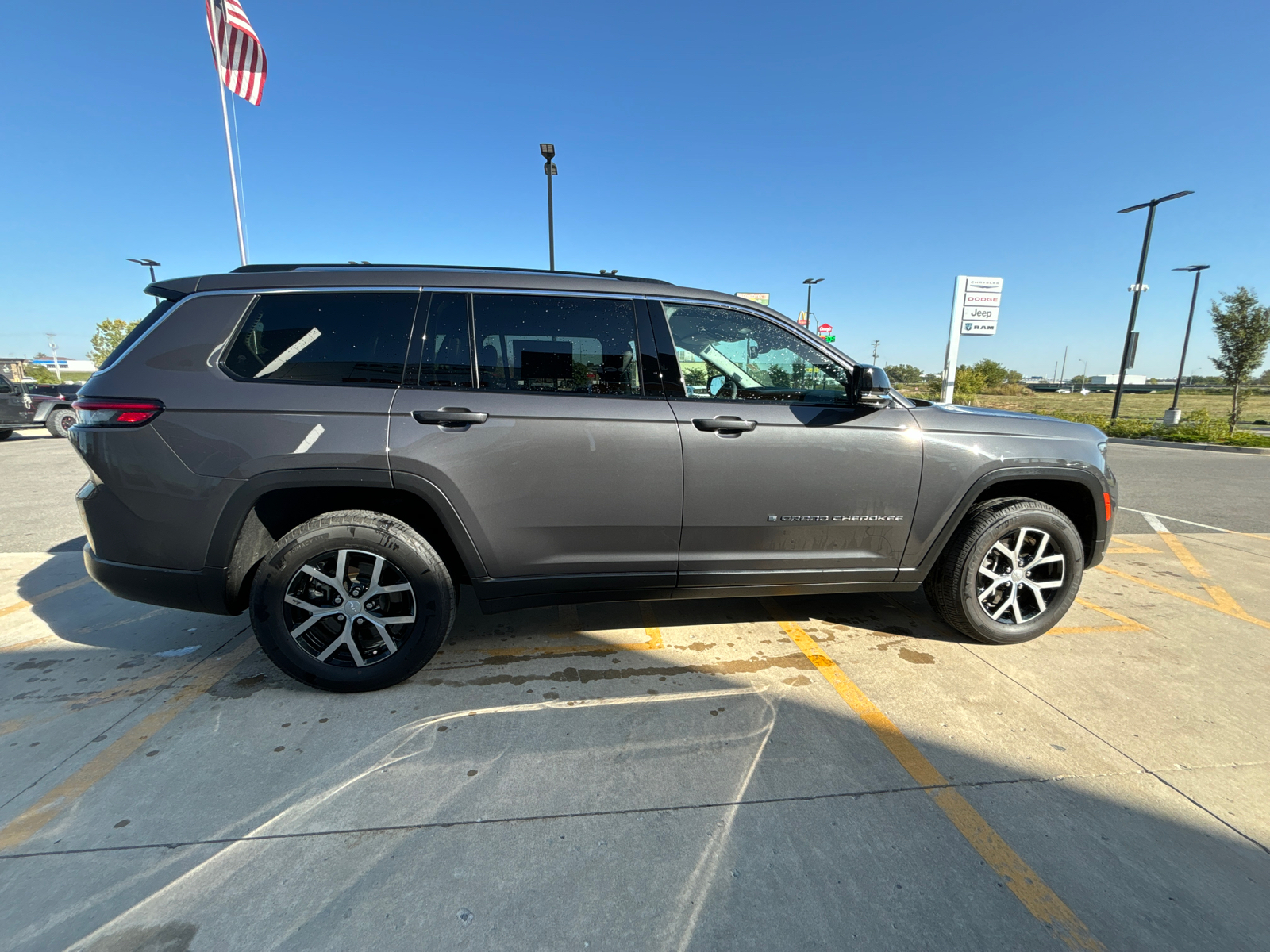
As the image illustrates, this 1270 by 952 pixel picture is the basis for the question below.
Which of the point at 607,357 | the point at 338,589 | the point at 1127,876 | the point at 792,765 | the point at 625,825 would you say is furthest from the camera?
the point at 607,357

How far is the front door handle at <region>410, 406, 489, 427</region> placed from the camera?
246cm

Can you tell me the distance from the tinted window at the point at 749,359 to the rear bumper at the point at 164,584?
2.41 meters

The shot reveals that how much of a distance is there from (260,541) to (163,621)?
1411mm

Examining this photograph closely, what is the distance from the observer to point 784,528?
2.76m

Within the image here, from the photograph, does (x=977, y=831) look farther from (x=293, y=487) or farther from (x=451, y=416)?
(x=293, y=487)

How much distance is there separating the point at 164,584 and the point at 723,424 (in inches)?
103

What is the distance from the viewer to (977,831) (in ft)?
6.03

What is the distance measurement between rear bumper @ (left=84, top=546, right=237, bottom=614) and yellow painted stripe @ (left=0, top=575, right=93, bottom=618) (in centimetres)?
178

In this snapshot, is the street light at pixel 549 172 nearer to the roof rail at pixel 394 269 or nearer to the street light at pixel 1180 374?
the roof rail at pixel 394 269

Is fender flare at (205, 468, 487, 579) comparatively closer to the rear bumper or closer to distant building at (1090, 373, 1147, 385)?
the rear bumper

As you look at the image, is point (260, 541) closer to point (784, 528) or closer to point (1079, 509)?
point (784, 528)

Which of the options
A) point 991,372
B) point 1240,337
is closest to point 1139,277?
point 1240,337

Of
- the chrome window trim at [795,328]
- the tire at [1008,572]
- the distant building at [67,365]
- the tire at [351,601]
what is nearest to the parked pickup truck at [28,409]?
the tire at [351,601]

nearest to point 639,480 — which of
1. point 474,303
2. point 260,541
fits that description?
point 474,303
